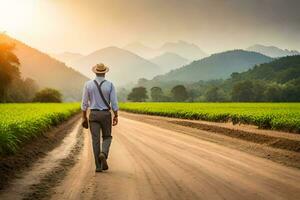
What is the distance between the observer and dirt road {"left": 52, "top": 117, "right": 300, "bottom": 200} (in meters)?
7.86

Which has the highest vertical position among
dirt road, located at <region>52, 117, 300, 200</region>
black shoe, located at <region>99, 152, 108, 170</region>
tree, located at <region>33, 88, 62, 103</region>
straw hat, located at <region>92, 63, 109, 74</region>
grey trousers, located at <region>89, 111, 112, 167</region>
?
tree, located at <region>33, 88, 62, 103</region>

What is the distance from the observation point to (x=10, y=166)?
1146 centimetres

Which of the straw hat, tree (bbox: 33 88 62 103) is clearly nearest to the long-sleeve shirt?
the straw hat

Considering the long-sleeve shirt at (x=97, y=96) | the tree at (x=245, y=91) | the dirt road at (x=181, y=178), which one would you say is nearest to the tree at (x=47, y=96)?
the tree at (x=245, y=91)

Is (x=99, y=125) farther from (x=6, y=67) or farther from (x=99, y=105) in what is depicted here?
(x=6, y=67)

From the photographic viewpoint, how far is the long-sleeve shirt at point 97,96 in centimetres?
1115

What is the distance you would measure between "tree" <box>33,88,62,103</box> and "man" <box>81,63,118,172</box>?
117 m

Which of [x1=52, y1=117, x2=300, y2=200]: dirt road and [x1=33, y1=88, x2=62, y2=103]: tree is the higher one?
[x1=33, y1=88, x2=62, y2=103]: tree

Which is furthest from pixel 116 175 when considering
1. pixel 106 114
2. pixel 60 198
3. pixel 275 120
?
pixel 275 120

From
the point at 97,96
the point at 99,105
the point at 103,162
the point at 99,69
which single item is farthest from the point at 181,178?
the point at 99,69

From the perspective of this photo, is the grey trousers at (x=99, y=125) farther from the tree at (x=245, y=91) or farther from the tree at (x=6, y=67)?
the tree at (x=245, y=91)

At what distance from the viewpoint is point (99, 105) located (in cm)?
1114

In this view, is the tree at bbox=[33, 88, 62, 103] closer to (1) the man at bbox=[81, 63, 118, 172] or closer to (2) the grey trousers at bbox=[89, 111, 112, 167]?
(1) the man at bbox=[81, 63, 118, 172]

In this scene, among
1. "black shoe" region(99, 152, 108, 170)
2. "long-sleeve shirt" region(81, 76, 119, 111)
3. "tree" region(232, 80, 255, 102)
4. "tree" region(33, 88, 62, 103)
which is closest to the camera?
"black shoe" region(99, 152, 108, 170)
